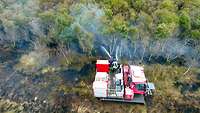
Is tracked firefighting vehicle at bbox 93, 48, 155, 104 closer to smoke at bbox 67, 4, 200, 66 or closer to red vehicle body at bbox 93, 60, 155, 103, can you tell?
red vehicle body at bbox 93, 60, 155, 103

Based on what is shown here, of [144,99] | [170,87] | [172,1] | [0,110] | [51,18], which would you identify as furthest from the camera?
[172,1]

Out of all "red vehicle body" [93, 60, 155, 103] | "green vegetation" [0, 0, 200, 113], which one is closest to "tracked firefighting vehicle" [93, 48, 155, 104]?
"red vehicle body" [93, 60, 155, 103]

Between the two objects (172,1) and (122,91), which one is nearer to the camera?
(122,91)

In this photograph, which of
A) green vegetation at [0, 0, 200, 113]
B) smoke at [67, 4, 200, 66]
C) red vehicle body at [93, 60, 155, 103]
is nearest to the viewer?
red vehicle body at [93, 60, 155, 103]

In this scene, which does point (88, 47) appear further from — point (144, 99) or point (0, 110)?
point (0, 110)

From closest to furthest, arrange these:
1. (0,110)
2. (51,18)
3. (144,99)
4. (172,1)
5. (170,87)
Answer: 1. (0,110)
2. (144,99)
3. (170,87)
4. (51,18)
5. (172,1)

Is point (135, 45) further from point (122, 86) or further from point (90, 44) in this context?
point (122, 86)

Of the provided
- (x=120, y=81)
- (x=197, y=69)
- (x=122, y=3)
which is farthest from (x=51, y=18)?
(x=197, y=69)

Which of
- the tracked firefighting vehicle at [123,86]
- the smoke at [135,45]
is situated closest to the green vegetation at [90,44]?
the smoke at [135,45]

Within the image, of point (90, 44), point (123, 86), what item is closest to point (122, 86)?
point (123, 86)
